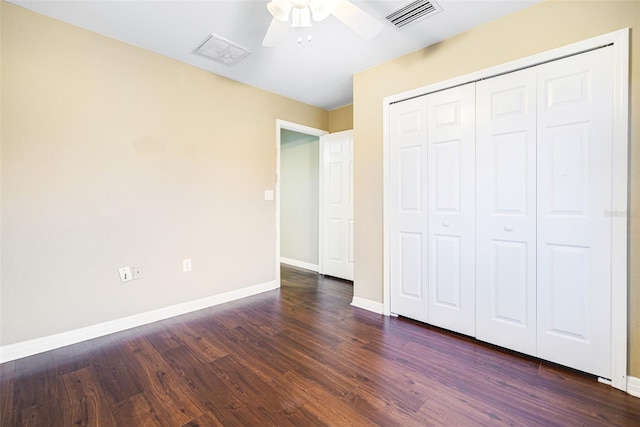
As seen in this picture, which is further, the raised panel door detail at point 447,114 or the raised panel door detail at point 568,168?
the raised panel door detail at point 447,114

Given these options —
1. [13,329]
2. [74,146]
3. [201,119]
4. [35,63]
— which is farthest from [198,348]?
[35,63]

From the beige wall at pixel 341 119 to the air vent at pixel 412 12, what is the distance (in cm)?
182

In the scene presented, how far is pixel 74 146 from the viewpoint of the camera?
84.7 inches

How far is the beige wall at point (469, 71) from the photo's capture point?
5.20 feet

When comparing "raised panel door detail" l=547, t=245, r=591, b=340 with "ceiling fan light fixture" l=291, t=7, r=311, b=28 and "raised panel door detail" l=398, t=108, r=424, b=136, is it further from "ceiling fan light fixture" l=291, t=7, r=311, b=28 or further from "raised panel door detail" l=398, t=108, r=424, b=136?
"ceiling fan light fixture" l=291, t=7, r=311, b=28

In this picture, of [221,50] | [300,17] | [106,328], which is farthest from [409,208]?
[106,328]

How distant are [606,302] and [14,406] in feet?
11.3

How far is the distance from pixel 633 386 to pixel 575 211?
1.04 meters

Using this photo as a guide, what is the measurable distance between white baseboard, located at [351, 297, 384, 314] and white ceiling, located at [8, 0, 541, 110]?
240 centimetres

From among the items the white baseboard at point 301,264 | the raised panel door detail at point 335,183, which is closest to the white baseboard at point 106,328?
the white baseboard at point 301,264

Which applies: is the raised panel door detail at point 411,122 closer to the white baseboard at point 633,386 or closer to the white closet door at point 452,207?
the white closet door at point 452,207

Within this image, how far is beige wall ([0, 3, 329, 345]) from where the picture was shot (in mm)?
1956

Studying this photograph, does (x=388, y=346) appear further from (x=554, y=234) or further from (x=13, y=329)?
(x=13, y=329)

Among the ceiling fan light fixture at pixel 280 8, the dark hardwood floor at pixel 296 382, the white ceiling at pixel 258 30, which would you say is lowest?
the dark hardwood floor at pixel 296 382
